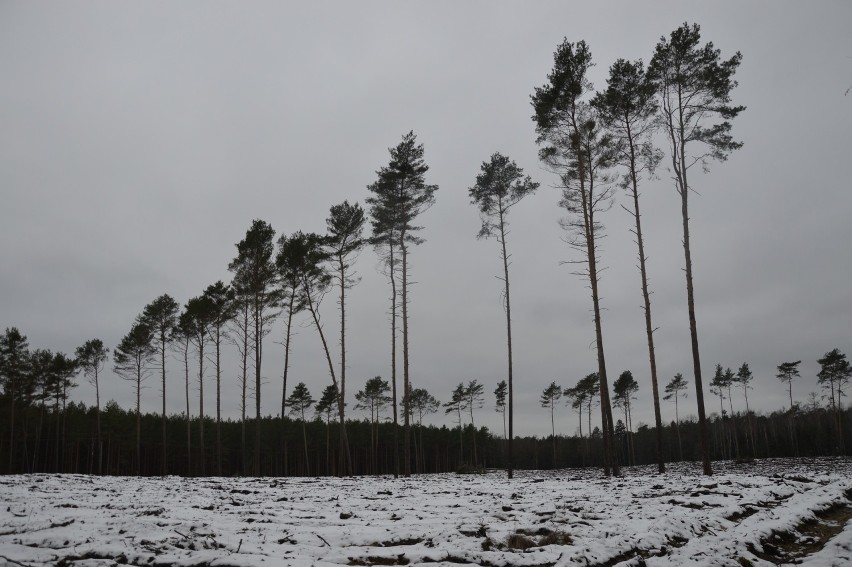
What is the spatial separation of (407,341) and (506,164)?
10140 millimetres

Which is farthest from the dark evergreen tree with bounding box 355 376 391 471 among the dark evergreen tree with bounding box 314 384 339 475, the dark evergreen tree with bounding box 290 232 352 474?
the dark evergreen tree with bounding box 290 232 352 474

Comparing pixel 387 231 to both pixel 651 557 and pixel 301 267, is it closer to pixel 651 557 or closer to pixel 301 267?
pixel 301 267

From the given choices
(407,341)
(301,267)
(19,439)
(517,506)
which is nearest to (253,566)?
(517,506)

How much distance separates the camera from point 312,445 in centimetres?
5750

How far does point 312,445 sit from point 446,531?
55.1m

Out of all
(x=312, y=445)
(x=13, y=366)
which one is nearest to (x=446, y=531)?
(x=13, y=366)

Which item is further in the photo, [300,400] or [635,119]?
[300,400]

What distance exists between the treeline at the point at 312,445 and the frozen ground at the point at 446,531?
2462 cm

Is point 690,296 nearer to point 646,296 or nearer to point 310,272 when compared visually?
point 646,296

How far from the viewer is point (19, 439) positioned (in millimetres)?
41625

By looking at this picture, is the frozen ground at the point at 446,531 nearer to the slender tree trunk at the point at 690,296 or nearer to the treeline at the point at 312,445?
the slender tree trunk at the point at 690,296

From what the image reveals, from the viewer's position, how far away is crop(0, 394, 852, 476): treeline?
43.4 metres

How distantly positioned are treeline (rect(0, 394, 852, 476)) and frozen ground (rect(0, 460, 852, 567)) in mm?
24620

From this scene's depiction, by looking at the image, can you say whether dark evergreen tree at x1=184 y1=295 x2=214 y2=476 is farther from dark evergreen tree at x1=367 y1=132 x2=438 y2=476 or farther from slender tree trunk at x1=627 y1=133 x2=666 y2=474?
slender tree trunk at x1=627 y1=133 x2=666 y2=474
